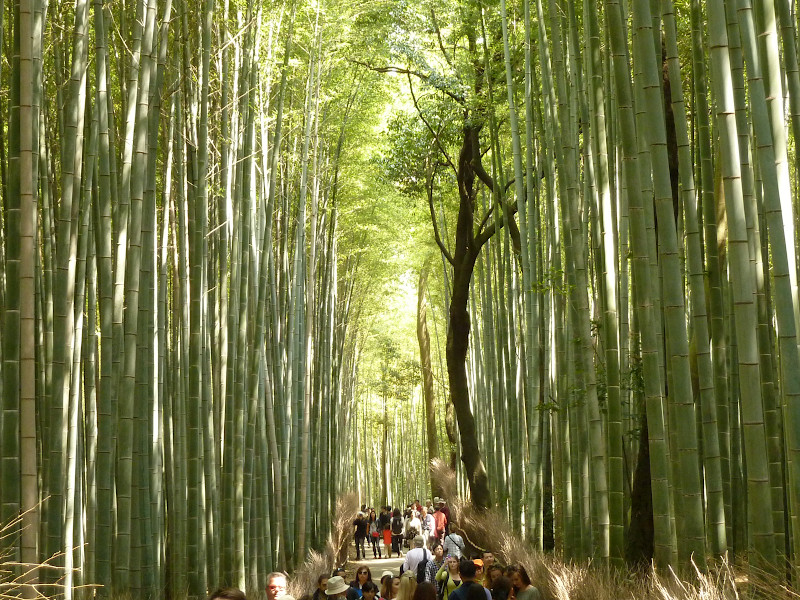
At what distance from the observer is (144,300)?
4434mm

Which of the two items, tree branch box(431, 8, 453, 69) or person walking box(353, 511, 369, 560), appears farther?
person walking box(353, 511, 369, 560)

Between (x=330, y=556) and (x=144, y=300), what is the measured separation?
5701 millimetres

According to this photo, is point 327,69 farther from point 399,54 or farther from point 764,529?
point 764,529

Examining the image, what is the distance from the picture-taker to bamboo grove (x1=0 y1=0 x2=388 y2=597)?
375 cm

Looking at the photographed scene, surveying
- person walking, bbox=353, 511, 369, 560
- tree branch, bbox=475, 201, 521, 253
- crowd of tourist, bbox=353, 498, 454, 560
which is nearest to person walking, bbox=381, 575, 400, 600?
tree branch, bbox=475, 201, 521, 253

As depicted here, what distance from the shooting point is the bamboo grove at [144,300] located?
12.3ft

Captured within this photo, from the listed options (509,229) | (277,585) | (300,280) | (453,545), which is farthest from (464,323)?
(277,585)

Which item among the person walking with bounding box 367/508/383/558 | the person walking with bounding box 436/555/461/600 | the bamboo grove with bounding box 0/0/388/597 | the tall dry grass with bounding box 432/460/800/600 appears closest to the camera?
the tall dry grass with bounding box 432/460/800/600

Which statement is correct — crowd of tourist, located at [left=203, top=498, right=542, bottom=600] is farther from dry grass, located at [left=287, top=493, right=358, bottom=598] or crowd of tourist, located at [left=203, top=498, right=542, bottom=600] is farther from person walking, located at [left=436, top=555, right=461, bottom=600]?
dry grass, located at [left=287, top=493, right=358, bottom=598]

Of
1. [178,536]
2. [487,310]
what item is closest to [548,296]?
[487,310]

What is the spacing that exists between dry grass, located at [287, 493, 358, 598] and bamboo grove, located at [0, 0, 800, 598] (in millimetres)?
289

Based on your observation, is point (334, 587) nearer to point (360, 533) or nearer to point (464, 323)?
point (464, 323)

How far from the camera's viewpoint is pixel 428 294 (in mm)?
20312

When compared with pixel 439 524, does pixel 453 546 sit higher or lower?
higher
